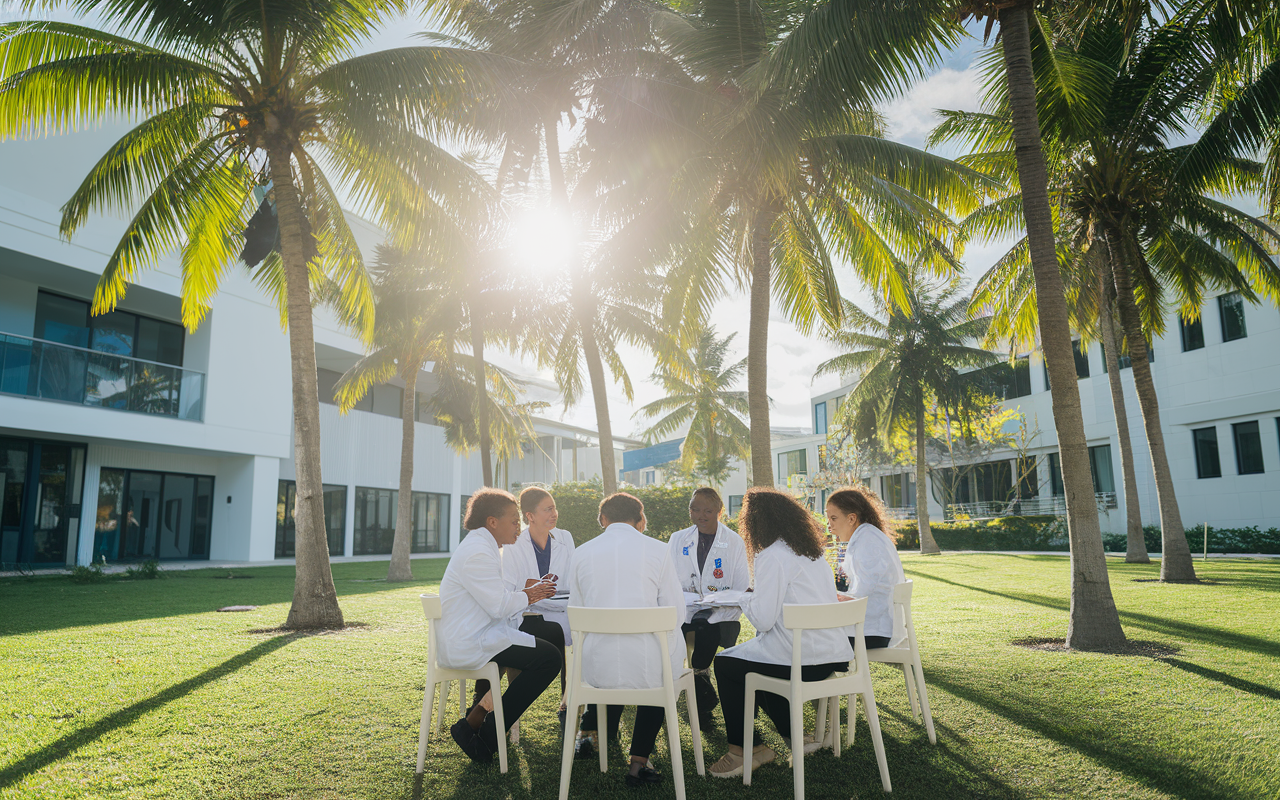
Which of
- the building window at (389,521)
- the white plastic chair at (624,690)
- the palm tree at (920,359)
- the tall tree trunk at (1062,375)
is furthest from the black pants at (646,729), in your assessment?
the palm tree at (920,359)

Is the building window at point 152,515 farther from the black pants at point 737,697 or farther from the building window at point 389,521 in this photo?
the black pants at point 737,697

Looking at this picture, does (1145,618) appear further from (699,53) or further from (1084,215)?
(699,53)

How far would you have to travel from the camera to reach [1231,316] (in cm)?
2262

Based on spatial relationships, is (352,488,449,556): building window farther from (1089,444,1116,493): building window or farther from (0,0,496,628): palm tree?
(1089,444,1116,493): building window

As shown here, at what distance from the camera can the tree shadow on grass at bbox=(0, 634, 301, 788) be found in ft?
12.7

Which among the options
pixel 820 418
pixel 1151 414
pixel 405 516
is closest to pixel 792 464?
pixel 820 418

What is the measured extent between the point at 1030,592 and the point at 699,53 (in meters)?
9.66

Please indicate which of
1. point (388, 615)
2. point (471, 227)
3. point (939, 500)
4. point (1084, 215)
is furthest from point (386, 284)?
point (939, 500)

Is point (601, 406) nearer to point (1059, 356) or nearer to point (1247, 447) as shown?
point (1059, 356)

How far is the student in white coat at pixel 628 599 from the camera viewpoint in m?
3.66

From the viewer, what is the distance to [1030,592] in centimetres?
1202

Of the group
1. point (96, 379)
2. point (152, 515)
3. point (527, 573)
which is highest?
point (96, 379)

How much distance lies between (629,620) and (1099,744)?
2836mm

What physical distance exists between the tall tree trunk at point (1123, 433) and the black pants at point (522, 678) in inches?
563
